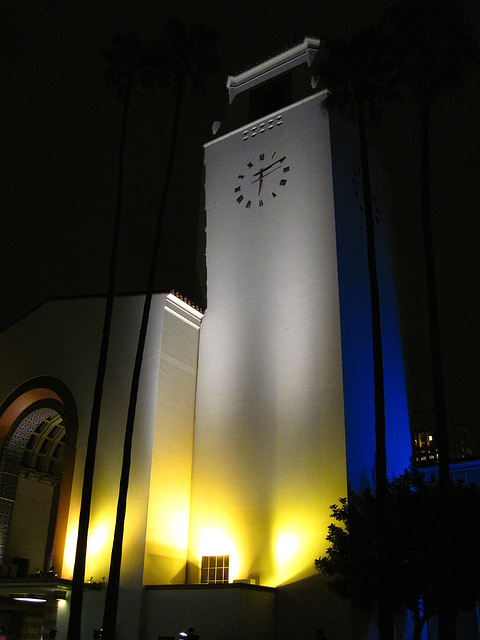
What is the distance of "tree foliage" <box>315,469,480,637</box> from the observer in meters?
16.7

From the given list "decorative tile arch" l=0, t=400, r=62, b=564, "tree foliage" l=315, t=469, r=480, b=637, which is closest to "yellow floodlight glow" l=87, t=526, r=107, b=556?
"decorative tile arch" l=0, t=400, r=62, b=564

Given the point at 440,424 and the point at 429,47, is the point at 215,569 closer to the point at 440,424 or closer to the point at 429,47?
the point at 440,424

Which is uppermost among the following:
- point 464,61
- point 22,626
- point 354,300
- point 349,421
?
point 464,61

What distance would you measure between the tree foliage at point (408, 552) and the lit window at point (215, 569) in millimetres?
4002

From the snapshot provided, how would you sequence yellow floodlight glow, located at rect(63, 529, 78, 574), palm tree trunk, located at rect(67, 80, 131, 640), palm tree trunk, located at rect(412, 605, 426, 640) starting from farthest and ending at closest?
1. yellow floodlight glow, located at rect(63, 529, 78, 574)
2. palm tree trunk, located at rect(412, 605, 426, 640)
3. palm tree trunk, located at rect(67, 80, 131, 640)

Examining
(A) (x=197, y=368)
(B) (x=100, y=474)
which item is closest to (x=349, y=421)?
(A) (x=197, y=368)

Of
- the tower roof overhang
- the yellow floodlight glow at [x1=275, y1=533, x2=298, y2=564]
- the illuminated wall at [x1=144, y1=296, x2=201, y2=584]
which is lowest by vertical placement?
the yellow floodlight glow at [x1=275, y1=533, x2=298, y2=564]

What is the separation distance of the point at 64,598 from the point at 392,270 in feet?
62.4

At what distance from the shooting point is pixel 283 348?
910 inches

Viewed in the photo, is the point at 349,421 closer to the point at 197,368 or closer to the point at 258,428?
the point at 258,428

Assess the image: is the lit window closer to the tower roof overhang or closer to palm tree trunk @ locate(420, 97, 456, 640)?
palm tree trunk @ locate(420, 97, 456, 640)

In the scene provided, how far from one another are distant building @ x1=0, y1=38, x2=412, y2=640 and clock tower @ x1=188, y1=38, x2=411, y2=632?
0.07 metres

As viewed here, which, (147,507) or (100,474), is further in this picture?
(100,474)

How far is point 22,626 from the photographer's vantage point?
23.6 metres
